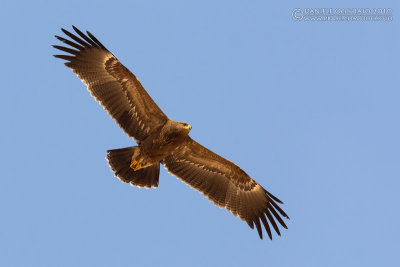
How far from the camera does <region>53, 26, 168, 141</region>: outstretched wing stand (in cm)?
1471

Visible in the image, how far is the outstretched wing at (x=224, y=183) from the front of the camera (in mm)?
15484

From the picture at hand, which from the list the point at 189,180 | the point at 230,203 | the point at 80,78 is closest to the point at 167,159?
the point at 189,180

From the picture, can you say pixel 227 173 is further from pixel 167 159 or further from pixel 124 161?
pixel 124 161

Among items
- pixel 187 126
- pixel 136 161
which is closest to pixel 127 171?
pixel 136 161

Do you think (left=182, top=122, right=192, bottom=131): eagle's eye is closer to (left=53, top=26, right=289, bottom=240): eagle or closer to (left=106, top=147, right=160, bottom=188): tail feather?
(left=53, top=26, right=289, bottom=240): eagle

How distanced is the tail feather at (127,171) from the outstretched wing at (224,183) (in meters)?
A: 0.69

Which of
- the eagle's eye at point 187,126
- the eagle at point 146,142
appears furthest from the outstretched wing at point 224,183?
the eagle's eye at point 187,126

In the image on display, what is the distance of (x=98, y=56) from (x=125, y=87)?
0.95m

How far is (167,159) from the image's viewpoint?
15.6m

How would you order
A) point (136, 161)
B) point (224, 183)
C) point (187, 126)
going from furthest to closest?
point (224, 183) → point (136, 161) → point (187, 126)

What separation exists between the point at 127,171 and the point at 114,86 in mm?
2021

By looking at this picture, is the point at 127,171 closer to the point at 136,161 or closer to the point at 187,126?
the point at 136,161

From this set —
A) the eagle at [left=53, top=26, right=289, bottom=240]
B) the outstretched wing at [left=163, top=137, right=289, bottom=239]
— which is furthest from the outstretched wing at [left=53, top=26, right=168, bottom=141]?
the outstretched wing at [left=163, top=137, right=289, bottom=239]

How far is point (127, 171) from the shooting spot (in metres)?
15.0
